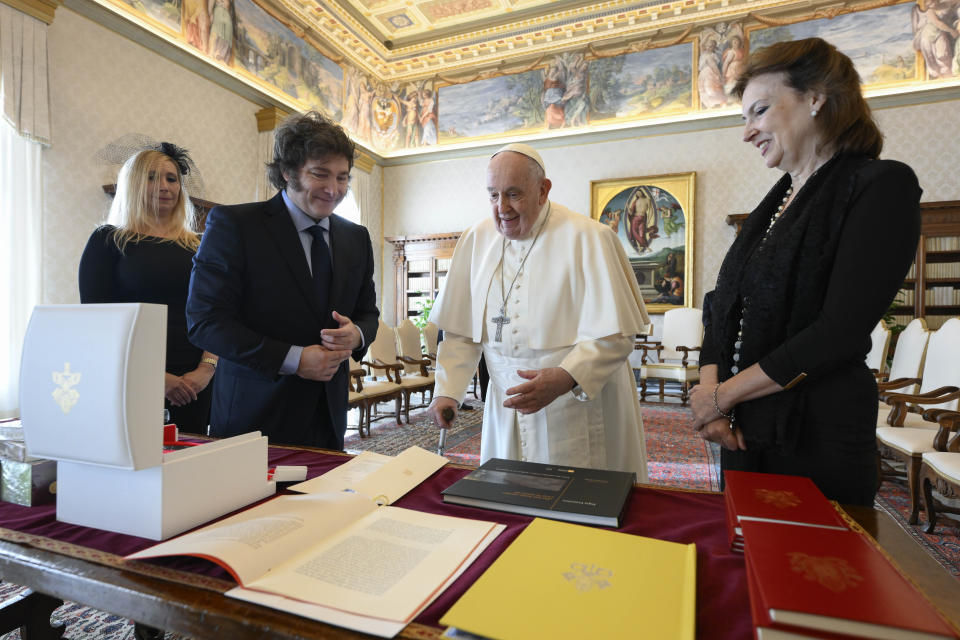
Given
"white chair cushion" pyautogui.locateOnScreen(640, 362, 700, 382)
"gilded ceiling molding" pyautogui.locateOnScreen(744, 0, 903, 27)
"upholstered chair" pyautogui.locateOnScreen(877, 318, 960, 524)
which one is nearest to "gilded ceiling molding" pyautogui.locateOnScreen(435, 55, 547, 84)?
"gilded ceiling molding" pyautogui.locateOnScreen(744, 0, 903, 27)

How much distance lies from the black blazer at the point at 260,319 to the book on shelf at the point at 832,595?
56.6 inches

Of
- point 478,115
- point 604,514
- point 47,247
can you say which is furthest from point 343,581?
point 478,115

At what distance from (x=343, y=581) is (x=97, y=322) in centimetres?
63

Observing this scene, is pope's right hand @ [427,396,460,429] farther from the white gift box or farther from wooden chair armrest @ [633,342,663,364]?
wooden chair armrest @ [633,342,663,364]

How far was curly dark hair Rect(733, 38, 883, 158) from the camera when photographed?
53.1 inches

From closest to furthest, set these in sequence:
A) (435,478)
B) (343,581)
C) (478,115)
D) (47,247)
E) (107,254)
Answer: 1. (343,581)
2. (435,478)
3. (107,254)
4. (47,247)
5. (478,115)

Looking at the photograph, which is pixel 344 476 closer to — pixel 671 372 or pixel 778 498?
pixel 778 498

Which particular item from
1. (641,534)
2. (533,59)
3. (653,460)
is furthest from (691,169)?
(641,534)

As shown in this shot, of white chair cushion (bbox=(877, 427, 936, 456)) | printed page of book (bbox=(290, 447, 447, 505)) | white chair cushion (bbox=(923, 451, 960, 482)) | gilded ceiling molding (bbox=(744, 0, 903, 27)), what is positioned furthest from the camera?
gilded ceiling molding (bbox=(744, 0, 903, 27))

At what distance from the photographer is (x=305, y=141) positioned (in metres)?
1.85

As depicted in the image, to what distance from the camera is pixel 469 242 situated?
241 cm

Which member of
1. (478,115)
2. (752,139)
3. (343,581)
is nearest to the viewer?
(343,581)

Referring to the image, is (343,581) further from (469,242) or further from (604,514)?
(469,242)

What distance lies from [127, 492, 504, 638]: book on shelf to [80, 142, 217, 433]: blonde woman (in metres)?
1.46
